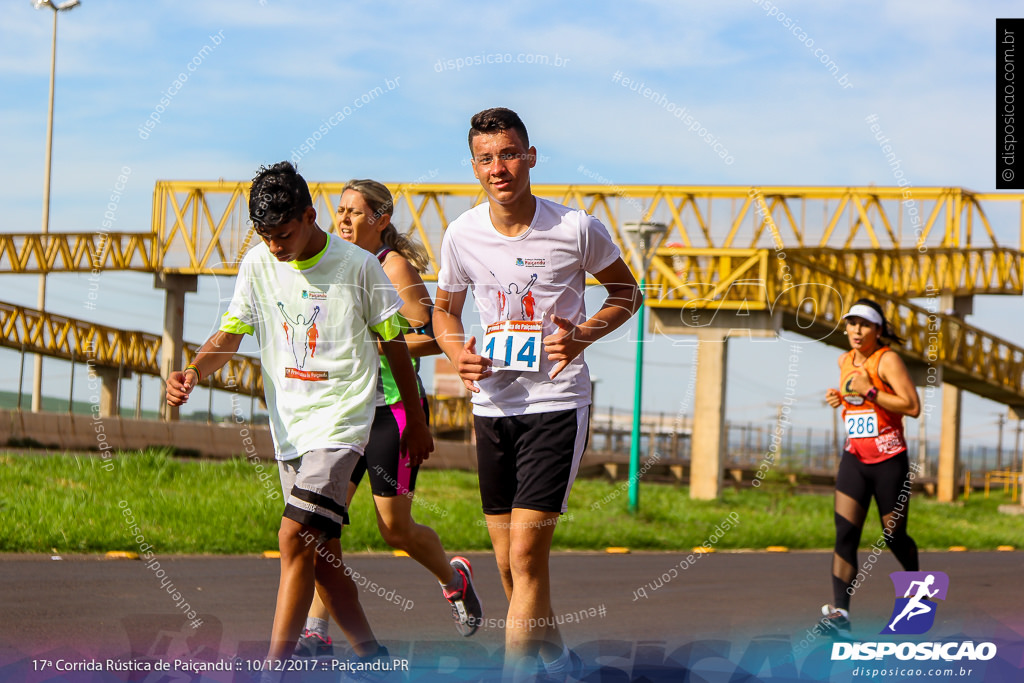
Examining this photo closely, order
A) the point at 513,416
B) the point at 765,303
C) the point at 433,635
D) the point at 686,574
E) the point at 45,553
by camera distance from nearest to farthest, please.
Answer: the point at 513,416 → the point at 433,635 → the point at 45,553 → the point at 686,574 → the point at 765,303

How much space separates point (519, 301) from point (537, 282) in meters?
Answer: 0.10

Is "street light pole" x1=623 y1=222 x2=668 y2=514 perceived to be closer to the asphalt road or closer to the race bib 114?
the asphalt road

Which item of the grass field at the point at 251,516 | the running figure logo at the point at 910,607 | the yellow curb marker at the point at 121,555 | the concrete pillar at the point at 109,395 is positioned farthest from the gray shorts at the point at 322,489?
the concrete pillar at the point at 109,395

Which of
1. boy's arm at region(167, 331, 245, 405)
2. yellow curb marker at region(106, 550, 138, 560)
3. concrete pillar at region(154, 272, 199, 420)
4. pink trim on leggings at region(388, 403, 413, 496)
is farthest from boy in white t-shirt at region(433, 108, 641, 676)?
concrete pillar at region(154, 272, 199, 420)

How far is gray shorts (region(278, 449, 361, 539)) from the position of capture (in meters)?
4.99

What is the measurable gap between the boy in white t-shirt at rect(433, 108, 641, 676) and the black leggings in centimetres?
307

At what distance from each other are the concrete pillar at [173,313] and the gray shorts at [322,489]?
37.5 m

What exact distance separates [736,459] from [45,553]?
3092 cm

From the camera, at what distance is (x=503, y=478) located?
17.6 feet

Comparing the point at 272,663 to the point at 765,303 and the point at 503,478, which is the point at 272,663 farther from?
the point at 765,303

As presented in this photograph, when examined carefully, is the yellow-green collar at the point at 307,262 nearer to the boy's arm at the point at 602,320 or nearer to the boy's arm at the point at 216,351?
the boy's arm at the point at 216,351

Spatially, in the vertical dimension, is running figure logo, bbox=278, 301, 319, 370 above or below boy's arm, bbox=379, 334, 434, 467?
above

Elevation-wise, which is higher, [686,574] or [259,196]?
[259,196]

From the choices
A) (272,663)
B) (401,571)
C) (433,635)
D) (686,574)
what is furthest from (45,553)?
(272,663)
